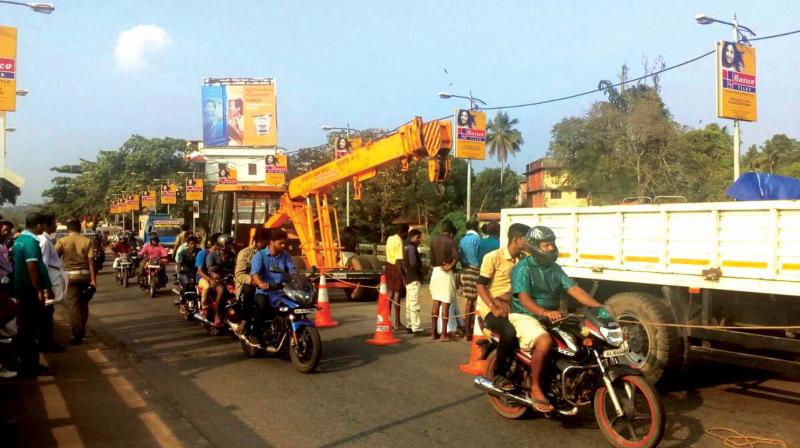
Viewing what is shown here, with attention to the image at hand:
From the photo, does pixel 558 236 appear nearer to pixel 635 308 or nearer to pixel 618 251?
pixel 618 251

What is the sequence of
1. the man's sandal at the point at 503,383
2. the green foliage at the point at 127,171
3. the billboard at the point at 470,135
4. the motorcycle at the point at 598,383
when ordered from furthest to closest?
the green foliage at the point at 127,171 → the billboard at the point at 470,135 → the man's sandal at the point at 503,383 → the motorcycle at the point at 598,383

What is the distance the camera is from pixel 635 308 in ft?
23.5

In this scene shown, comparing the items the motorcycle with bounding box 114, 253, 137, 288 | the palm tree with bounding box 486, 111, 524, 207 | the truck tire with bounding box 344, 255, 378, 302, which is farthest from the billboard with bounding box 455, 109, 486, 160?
the palm tree with bounding box 486, 111, 524, 207

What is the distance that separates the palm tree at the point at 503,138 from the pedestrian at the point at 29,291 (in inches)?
3265

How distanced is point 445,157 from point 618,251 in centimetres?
502

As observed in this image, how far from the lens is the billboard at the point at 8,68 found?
14750mm

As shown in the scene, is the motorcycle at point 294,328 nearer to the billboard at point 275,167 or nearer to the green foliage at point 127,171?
the billboard at point 275,167

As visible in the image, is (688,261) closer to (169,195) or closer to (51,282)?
(51,282)

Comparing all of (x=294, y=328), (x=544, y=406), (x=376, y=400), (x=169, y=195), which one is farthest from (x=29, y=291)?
(x=169, y=195)

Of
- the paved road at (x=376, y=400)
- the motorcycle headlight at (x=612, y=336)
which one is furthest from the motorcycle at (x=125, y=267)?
the motorcycle headlight at (x=612, y=336)

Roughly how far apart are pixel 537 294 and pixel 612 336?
31.0 inches

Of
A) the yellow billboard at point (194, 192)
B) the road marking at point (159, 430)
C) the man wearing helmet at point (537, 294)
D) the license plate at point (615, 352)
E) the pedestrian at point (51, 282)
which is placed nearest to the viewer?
the license plate at point (615, 352)

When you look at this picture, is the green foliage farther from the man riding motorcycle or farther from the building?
the man riding motorcycle

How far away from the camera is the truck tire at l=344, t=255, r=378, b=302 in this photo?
16469mm
